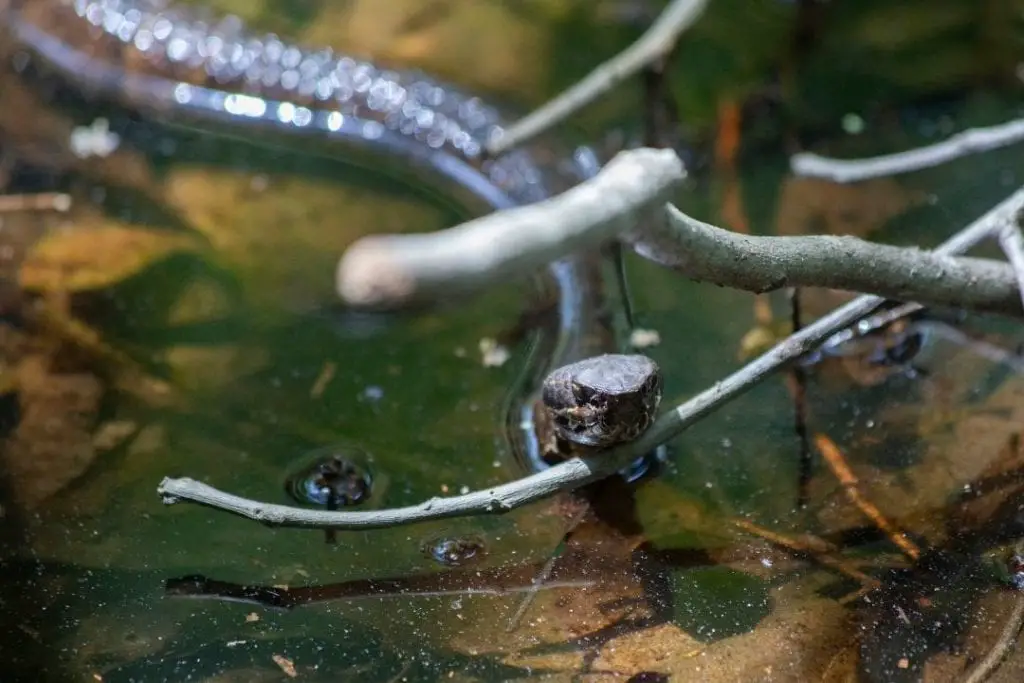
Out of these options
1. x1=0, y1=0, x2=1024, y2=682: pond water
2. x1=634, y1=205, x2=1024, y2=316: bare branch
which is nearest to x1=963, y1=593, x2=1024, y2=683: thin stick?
x1=0, y1=0, x2=1024, y2=682: pond water

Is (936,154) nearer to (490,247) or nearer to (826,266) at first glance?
(826,266)

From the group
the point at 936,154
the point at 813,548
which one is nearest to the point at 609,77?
the point at 936,154

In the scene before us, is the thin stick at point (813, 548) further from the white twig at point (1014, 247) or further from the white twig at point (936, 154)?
the white twig at point (936, 154)

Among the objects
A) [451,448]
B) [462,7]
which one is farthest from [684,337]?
[462,7]

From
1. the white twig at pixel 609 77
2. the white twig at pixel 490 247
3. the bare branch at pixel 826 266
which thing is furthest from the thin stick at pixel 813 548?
the white twig at pixel 609 77

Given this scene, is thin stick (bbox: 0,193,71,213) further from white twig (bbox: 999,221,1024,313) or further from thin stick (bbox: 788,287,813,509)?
white twig (bbox: 999,221,1024,313)

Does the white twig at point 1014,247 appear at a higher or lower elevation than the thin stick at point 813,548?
higher

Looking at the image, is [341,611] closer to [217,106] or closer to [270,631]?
[270,631]
